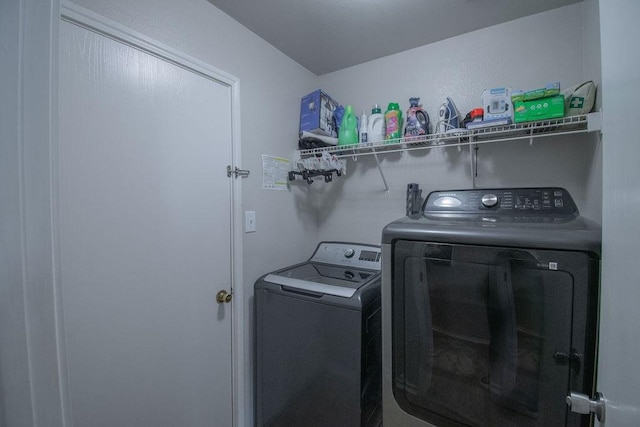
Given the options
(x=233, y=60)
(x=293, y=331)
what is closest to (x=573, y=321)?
(x=293, y=331)

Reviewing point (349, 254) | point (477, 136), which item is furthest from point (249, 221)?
point (477, 136)

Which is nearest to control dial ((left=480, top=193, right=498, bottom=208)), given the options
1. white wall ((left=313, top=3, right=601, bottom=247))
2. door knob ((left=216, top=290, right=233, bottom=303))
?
white wall ((left=313, top=3, right=601, bottom=247))

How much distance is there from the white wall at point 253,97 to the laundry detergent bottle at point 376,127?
0.60 m

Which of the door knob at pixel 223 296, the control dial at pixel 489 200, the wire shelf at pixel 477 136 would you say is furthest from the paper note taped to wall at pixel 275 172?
the control dial at pixel 489 200

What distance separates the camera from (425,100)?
182cm

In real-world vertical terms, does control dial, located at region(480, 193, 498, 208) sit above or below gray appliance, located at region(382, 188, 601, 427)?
above

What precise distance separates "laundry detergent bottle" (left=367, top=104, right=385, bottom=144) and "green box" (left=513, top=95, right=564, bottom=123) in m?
0.74

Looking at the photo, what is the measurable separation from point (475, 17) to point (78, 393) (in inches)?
105

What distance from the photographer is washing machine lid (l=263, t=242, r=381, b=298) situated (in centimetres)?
158

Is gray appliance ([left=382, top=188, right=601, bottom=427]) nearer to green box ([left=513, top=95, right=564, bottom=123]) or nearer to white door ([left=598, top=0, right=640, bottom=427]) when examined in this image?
white door ([left=598, top=0, right=640, bottom=427])

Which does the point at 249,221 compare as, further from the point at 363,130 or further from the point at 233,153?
the point at 363,130

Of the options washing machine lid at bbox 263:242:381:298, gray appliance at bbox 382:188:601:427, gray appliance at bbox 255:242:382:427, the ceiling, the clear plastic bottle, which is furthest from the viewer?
the clear plastic bottle

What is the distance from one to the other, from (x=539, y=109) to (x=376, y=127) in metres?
0.87

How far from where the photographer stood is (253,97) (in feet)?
5.58
